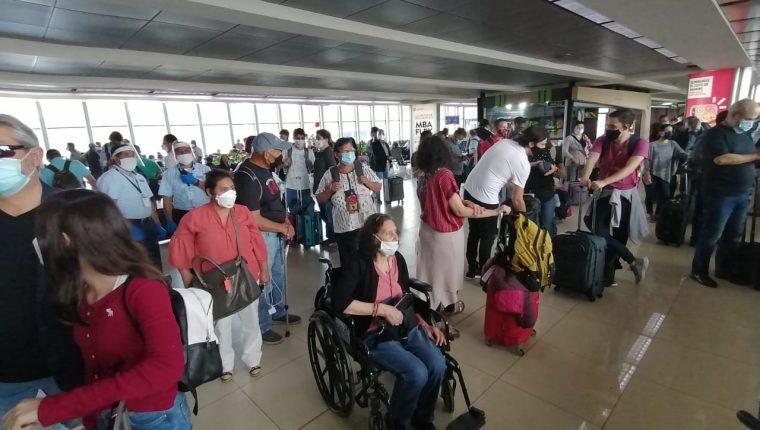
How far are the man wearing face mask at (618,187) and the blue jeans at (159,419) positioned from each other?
3131mm

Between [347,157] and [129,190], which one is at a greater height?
[347,157]

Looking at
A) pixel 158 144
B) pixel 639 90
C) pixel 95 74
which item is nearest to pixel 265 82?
pixel 95 74

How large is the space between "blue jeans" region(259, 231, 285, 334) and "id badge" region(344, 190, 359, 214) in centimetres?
63

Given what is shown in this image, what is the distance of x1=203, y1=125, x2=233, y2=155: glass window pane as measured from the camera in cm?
1377

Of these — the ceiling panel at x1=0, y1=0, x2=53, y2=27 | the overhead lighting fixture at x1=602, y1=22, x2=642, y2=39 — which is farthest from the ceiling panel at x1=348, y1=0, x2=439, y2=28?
the ceiling panel at x1=0, y1=0, x2=53, y2=27

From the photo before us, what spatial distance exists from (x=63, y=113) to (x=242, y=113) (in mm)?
5475

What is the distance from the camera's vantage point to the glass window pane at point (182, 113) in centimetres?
1265

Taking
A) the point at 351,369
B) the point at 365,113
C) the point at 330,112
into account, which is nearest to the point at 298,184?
the point at 351,369

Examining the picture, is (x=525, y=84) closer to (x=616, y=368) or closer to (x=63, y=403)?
(x=616, y=368)

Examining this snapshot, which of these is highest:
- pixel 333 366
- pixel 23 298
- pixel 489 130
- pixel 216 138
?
pixel 216 138

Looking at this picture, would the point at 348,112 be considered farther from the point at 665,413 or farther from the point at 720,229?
the point at 665,413

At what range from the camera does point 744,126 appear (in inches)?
115

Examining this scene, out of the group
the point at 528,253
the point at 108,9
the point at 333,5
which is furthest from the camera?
the point at 333,5

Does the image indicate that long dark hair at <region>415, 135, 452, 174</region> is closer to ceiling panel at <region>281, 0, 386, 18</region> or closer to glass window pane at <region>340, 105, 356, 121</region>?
ceiling panel at <region>281, 0, 386, 18</region>
